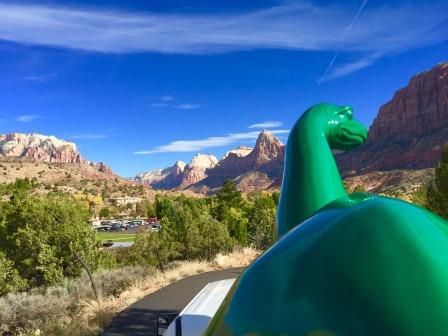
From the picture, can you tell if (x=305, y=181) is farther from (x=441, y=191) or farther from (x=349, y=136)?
(x=441, y=191)

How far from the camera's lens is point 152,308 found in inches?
506

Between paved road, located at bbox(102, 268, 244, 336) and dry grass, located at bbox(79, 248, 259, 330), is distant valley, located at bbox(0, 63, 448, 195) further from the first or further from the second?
paved road, located at bbox(102, 268, 244, 336)

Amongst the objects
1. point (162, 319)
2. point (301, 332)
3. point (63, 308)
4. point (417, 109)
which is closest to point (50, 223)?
point (63, 308)

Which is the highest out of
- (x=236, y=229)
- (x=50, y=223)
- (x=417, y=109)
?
(x=417, y=109)

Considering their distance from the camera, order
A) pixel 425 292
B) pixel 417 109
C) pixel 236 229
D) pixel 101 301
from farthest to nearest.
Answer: pixel 417 109
pixel 236 229
pixel 101 301
pixel 425 292

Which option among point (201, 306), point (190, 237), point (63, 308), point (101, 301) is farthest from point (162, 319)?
point (190, 237)

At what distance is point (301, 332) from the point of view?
1.11m

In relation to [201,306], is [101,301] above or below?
below

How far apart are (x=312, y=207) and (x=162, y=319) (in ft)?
13.0

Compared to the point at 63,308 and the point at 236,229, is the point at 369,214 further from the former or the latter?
the point at 236,229

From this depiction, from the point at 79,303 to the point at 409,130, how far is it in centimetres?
15189

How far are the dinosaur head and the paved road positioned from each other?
4.59 metres

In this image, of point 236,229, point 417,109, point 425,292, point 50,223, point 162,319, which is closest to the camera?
point 425,292

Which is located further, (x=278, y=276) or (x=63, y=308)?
(x=63, y=308)
